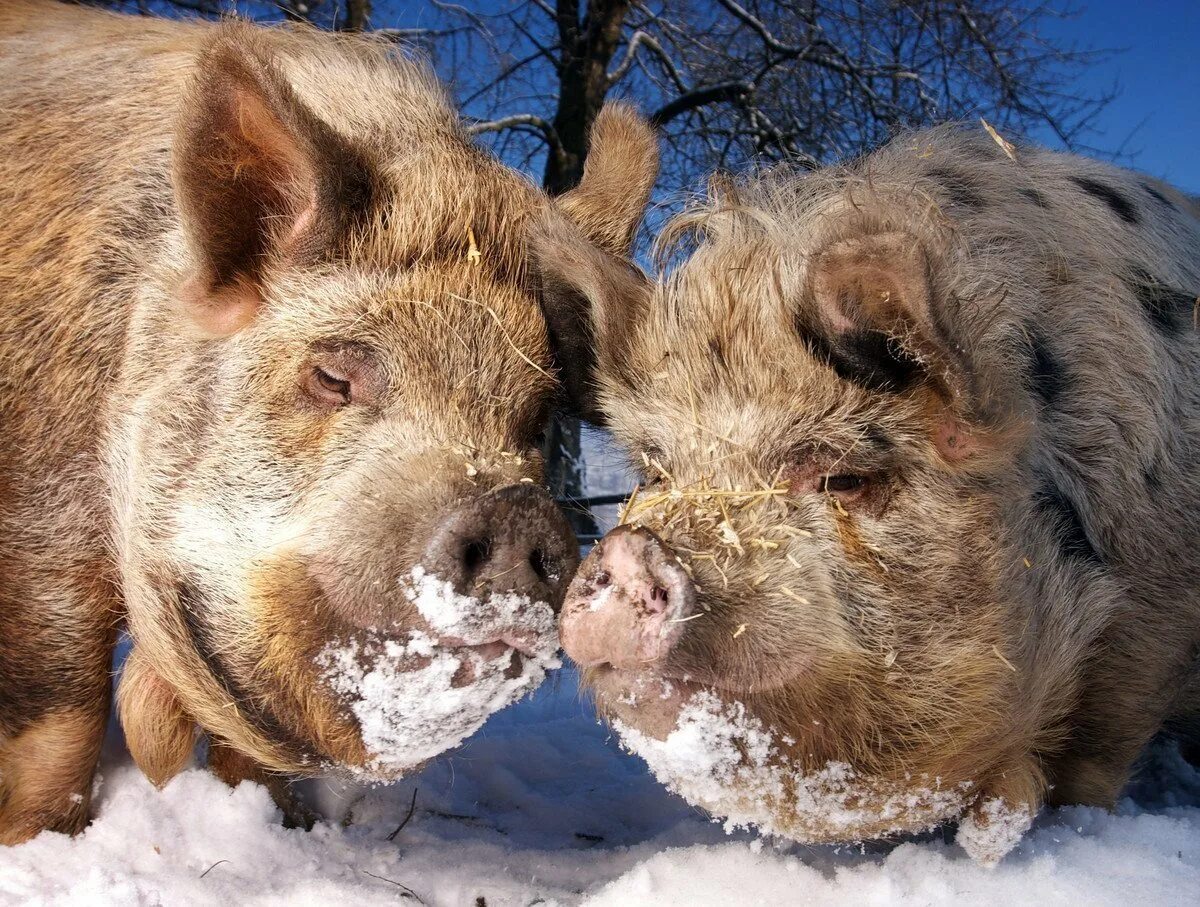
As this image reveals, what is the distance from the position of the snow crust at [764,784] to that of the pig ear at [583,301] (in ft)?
3.52

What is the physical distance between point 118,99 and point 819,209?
2.32 metres

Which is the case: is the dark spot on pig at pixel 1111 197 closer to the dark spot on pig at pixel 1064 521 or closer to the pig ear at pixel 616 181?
the dark spot on pig at pixel 1064 521

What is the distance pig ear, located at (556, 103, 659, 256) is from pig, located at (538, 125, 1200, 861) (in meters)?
0.30

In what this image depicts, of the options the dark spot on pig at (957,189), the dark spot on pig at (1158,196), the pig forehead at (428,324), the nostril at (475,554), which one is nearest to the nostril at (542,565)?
the nostril at (475,554)

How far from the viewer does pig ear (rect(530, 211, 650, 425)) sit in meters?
2.75

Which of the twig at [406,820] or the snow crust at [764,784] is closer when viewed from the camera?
the snow crust at [764,784]

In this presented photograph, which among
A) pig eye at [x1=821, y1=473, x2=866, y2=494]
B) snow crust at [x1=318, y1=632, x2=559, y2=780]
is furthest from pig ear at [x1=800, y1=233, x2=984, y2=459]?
snow crust at [x1=318, y1=632, x2=559, y2=780]

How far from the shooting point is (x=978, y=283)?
8.43 feet

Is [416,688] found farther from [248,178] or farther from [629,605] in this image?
[248,178]

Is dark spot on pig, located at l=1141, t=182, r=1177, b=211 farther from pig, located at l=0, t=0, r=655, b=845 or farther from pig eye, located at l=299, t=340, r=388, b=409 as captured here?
pig eye, located at l=299, t=340, r=388, b=409

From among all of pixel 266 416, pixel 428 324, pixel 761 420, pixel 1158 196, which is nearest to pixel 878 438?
pixel 761 420

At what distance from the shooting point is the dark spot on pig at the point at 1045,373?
275 cm

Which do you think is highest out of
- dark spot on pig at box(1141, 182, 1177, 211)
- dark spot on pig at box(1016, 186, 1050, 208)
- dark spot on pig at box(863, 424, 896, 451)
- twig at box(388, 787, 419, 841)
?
dark spot on pig at box(1141, 182, 1177, 211)

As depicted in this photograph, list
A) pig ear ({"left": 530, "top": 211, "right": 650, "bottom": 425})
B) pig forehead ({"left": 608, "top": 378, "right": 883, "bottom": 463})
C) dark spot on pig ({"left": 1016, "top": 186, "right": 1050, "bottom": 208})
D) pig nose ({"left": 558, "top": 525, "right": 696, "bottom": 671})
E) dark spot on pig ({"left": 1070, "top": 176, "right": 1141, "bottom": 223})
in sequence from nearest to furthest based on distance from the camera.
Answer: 1. pig nose ({"left": 558, "top": 525, "right": 696, "bottom": 671})
2. pig forehead ({"left": 608, "top": 378, "right": 883, "bottom": 463})
3. pig ear ({"left": 530, "top": 211, "right": 650, "bottom": 425})
4. dark spot on pig ({"left": 1016, "top": 186, "right": 1050, "bottom": 208})
5. dark spot on pig ({"left": 1070, "top": 176, "right": 1141, "bottom": 223})
